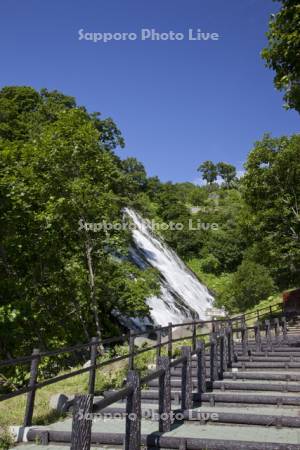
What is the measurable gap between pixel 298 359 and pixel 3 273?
961 centimetres

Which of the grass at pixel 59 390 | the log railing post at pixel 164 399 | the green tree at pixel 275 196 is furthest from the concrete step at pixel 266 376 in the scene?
the green tree at pixel 275 196

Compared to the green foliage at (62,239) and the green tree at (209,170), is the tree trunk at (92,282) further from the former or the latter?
the green tree at (209,170)

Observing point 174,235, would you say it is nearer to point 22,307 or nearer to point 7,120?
point 7,120

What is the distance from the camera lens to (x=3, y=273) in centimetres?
1487

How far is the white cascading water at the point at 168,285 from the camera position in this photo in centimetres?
2989

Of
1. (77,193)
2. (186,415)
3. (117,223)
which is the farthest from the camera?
(117,223)

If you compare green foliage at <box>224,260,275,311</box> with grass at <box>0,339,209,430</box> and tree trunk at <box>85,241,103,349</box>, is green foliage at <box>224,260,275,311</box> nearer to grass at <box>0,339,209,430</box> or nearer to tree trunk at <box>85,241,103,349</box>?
tree trunk at <box>85,241,103,349</box>

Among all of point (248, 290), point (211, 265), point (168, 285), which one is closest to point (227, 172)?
point (211, 265)

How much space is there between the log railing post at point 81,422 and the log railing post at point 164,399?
2.40m

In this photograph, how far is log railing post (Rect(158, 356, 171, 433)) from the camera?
18.0ft

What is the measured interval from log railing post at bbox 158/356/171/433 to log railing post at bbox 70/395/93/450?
Answer: 2.40m

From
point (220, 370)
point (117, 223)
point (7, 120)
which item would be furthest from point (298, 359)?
point (7, 120)

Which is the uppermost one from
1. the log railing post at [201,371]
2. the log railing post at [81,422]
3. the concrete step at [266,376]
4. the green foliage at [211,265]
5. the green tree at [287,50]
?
the green tree at [287,50]

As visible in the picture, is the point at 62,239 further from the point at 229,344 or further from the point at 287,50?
the point at 287,50
